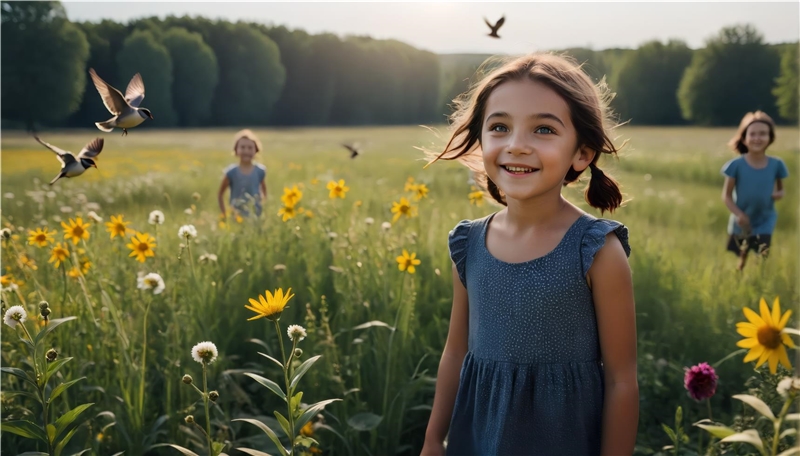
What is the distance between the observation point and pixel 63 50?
8.44 meters

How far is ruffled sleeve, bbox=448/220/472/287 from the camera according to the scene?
5.74ft

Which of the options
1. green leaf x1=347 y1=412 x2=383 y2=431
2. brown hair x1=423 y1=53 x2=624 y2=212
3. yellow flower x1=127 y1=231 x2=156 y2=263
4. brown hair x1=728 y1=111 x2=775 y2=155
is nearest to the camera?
brown hair x1=423 y1=53 x2=624 y2=212

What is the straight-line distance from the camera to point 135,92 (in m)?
1.44

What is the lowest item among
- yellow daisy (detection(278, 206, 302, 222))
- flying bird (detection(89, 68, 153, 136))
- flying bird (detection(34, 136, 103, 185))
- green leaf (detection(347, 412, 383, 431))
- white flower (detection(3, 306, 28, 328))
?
green leaf (detection(347, 412, 383, 431))

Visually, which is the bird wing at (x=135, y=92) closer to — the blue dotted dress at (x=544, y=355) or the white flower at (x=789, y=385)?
the blue dotted dress at (x=544, y=355)

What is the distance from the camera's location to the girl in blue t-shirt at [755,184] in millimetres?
4762

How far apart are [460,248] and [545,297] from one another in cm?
30

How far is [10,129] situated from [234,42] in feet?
23.7

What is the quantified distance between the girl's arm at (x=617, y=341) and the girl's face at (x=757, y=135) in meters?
3.90

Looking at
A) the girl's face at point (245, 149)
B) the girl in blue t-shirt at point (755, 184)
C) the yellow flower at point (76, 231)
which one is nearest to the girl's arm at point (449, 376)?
the yellow flower at point (76, 231)

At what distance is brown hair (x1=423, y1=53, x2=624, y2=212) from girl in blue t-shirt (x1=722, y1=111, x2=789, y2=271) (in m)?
3.42

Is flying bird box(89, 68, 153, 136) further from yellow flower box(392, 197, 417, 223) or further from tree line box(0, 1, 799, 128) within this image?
yellow flower box(392, 197, 417, 223)

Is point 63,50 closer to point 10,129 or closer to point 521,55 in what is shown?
point 10,129

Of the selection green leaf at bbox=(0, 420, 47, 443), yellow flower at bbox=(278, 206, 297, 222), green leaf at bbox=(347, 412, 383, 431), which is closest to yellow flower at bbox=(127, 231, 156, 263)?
yellow flower at bbox=(278, 206, 297, 222)
